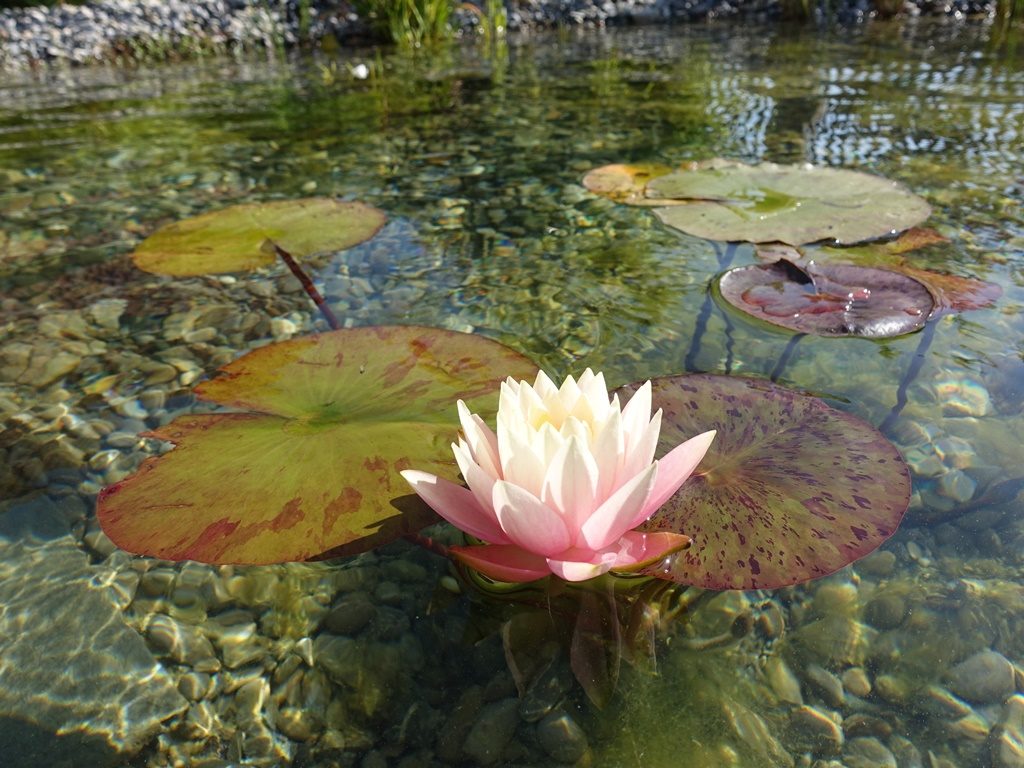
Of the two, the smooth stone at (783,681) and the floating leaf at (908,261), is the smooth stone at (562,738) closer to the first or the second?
the smooth stone at (783,681)

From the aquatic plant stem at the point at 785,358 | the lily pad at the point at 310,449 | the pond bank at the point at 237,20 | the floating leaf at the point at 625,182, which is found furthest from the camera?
the pond bank at the point at 237,20

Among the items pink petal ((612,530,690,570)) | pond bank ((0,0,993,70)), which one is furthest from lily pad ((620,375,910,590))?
pond bank ((0,0,993,70))

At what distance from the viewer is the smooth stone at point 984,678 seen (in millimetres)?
1015

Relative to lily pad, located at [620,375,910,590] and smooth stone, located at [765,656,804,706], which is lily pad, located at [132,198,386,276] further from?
smooth stone, located at [765,656,804,706]

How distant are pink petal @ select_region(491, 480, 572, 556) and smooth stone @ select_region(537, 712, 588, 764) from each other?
25 cm

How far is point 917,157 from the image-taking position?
3328 millimetres

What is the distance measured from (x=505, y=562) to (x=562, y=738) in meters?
0.25

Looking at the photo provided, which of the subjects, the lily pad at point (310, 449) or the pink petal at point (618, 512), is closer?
the pink petal at point (618, 512)

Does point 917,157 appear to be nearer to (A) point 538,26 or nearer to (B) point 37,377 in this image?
(B) point 37,377

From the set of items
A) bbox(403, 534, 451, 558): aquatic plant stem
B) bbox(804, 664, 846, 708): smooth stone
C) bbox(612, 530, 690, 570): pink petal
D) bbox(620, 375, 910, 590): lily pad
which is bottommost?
bbox(804, 664, 846, 708): smooth stone

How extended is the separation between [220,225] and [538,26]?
9.20m

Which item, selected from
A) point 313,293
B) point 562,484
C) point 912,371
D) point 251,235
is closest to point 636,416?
point 562,484

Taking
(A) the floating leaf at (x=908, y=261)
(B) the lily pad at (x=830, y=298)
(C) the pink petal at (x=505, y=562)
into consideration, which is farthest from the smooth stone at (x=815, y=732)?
(A) the floating leaf at (x=908, y=261)

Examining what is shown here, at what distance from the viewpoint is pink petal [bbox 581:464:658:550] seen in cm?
91
